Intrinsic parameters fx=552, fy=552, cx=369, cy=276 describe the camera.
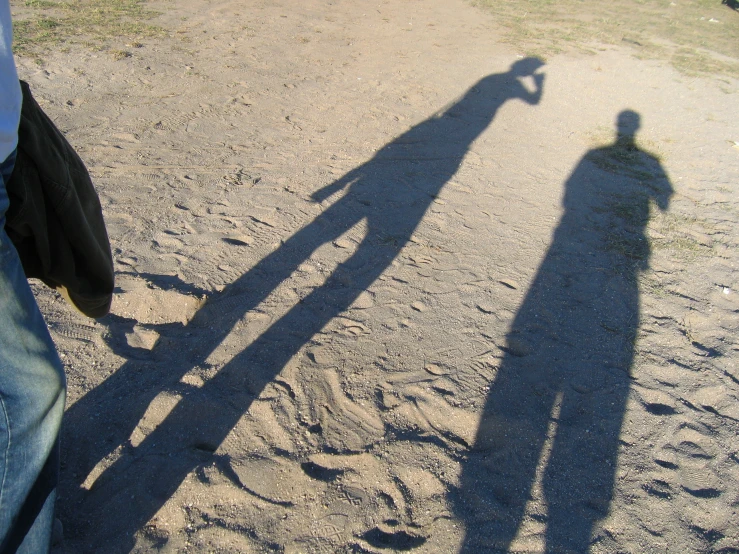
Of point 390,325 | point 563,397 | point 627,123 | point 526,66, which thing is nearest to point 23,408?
point 390,325

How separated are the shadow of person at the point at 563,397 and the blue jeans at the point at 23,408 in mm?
1556

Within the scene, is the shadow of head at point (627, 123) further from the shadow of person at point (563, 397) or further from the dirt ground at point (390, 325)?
the shadow of person at point (563, 397)

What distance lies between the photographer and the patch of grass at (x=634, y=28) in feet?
32.7

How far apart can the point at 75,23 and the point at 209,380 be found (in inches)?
303

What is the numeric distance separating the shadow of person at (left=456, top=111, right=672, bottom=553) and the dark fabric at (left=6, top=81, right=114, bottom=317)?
1.76m

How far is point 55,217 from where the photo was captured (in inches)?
69.7

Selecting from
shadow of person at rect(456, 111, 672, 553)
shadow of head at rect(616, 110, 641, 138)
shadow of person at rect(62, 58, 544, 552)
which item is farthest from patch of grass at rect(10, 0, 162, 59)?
shadow of person at rect(456, 111, 672, 553)

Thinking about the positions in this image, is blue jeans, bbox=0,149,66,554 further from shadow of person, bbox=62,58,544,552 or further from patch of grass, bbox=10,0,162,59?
patch of grass, bbox=10,0,162,59

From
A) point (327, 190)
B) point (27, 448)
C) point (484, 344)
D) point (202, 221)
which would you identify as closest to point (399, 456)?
point (484, 344)

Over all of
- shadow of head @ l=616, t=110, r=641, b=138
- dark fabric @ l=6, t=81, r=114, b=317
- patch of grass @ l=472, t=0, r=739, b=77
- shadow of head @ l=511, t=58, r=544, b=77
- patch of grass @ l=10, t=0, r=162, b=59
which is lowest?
dark fabric @ l=6, t=81, r=114, b=317

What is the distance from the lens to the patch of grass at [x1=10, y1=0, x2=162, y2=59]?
7.32 metres

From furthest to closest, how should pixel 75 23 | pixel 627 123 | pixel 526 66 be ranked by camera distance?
1. pixel 526 66
2. pixel 75 23
3. pixel 627 123

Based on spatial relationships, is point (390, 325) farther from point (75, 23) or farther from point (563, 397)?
point (75, 23)

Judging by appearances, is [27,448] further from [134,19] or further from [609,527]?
[134,19]
